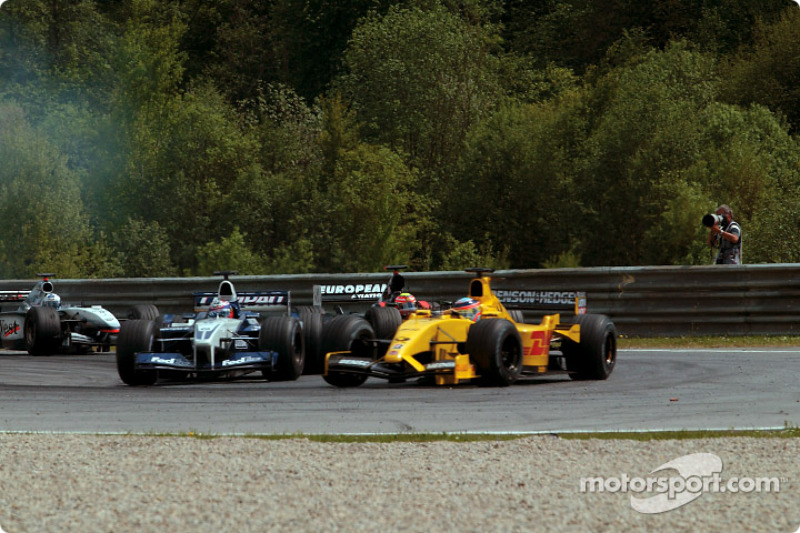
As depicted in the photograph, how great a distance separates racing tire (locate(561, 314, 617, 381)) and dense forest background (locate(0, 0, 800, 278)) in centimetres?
1590

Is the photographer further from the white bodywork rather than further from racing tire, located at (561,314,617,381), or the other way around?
the white bodywork

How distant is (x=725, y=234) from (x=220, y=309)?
27.3 feet

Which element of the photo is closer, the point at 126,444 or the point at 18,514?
the point at 18,514

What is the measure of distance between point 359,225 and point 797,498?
106 ft

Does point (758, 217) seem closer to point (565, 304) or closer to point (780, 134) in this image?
point (780, 134)

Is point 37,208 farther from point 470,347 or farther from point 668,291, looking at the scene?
point 470,347

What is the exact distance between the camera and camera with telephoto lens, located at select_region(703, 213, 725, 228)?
680 inches

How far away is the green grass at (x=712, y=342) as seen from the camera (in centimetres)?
1742

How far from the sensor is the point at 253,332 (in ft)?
46.5

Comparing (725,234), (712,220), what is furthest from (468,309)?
(725,234)

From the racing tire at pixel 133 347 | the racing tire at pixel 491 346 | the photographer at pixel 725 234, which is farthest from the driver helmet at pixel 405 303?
the photographer at pixel 725 234

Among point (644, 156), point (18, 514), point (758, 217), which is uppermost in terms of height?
point (644, 156)

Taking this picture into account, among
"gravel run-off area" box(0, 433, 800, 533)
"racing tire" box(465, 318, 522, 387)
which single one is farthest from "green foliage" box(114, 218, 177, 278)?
"gravel run-off area" box(0, 433, 800, 533)

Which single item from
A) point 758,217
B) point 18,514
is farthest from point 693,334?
point 18,514
